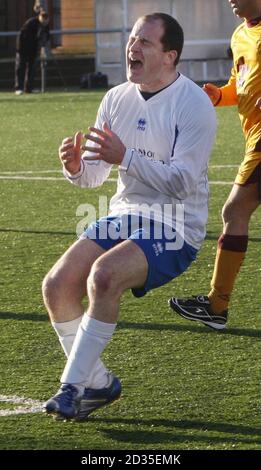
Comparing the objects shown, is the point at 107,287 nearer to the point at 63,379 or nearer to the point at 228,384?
the point at 63,379

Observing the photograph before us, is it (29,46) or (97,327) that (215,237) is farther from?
(29,46)

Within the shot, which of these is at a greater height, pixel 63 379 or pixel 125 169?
pixel 125 169

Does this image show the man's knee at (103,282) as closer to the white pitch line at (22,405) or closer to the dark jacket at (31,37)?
the white pitch line at (22,405)

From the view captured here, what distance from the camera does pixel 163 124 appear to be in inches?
232

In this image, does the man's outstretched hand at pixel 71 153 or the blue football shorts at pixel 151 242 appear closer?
the blue football shorts at pixel 151 242

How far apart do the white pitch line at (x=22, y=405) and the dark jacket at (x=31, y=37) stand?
2192 centimetres

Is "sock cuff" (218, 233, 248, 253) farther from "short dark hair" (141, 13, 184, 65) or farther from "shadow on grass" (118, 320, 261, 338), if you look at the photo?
"short dark hair" (141, 13, 184, 65)

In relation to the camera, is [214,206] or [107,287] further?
[214,206]

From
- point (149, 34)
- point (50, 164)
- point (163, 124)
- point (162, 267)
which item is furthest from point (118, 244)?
point (50, 164)

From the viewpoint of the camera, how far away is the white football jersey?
18.5 feet

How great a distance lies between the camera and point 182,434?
17.1ft

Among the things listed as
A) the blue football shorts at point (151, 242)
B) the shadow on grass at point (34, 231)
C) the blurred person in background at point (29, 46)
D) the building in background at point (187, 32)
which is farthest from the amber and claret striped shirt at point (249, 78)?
the building in background at point (187, 32)

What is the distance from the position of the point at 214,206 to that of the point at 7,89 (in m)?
19.4

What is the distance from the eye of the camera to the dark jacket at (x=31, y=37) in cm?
2714
